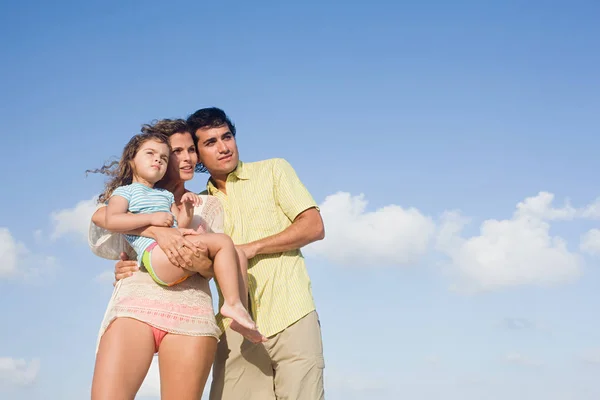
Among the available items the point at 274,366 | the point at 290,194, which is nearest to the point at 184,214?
the point at 290,194

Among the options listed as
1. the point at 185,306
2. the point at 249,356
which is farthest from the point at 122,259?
the point at 249,356

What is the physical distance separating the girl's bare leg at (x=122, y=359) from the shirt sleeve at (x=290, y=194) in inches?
59.6

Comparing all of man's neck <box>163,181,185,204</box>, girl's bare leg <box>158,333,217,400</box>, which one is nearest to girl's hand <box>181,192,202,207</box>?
man's neck <box>163,181,185,204</box>

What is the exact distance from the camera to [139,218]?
4.17 m

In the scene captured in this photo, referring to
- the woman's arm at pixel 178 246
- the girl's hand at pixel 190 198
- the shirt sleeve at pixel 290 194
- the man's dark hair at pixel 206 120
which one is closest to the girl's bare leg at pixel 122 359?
the woman's arm at pixel 178 246

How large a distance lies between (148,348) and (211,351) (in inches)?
15.6

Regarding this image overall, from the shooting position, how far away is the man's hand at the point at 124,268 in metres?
4.29

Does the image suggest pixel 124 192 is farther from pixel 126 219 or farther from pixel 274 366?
pixel 274 366

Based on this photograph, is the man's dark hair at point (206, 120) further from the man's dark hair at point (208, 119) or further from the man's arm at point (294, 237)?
the man's arm at point (294, 237)

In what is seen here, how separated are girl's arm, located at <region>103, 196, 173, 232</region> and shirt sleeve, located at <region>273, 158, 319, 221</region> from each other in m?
1.11

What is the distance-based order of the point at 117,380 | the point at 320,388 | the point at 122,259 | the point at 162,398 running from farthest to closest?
the point at 320,388 → the point at 122,259 → the point at 162,398 → the point at 117,380

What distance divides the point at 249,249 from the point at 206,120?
3.77 ft

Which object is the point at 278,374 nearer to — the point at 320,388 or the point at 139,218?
the point at 320,388

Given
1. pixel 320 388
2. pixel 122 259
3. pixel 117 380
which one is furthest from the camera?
pixel 320 388
